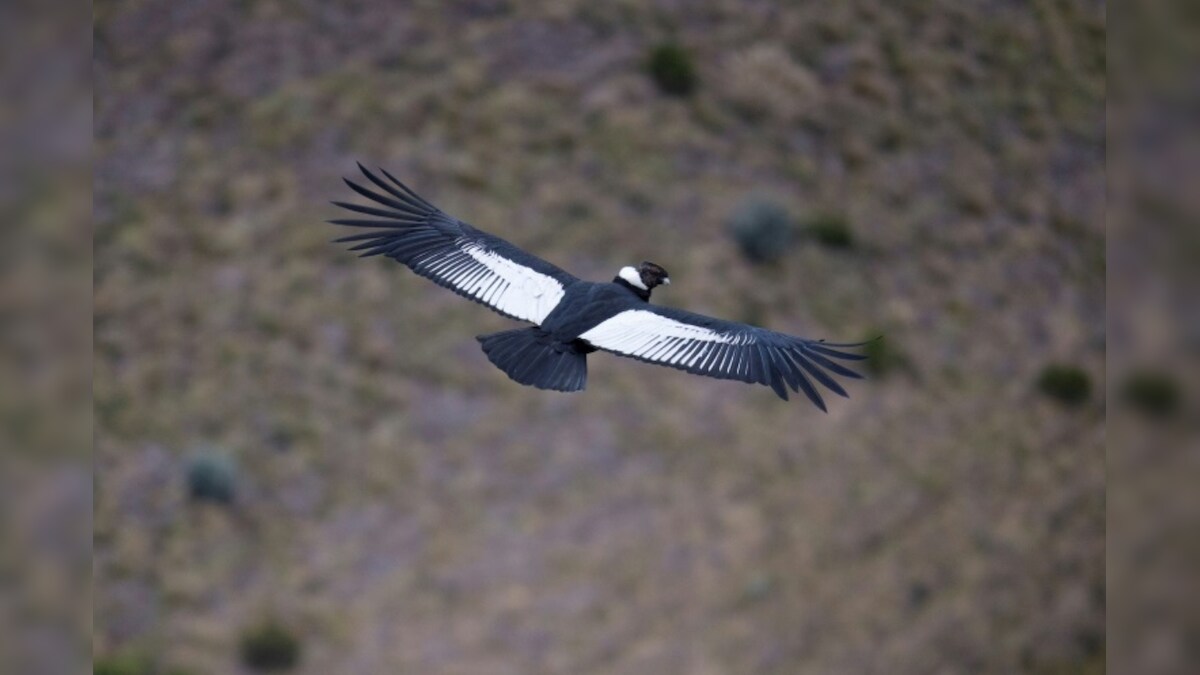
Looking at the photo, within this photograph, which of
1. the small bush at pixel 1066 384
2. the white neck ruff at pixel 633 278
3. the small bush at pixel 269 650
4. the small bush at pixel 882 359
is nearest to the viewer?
the white neck ruff at pixel 633 278

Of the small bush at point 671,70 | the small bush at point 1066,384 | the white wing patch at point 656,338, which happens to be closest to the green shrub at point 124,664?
the small bush at point 671,70

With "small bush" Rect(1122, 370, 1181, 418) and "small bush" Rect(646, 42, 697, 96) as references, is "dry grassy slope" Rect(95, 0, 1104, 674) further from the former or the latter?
"small bush" Rect(1122, 370, 1181, 418)

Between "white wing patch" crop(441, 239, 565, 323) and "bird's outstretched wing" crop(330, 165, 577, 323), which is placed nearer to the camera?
"white wing patch" crop(441, 239, 565, 323)

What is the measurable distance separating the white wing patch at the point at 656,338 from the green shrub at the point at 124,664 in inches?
663

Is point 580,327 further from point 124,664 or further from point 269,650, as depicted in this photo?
point 124,664

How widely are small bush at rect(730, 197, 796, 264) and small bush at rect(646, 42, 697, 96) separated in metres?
3.21

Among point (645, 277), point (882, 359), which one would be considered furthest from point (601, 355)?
point (645, 277)

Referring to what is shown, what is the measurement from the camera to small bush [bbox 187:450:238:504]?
2828 cm

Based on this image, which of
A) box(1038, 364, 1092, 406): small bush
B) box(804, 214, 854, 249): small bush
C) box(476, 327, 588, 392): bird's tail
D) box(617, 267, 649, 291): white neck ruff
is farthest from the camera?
box(804, 214, 854, 249): small bush

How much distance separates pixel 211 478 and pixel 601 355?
745 centimetres

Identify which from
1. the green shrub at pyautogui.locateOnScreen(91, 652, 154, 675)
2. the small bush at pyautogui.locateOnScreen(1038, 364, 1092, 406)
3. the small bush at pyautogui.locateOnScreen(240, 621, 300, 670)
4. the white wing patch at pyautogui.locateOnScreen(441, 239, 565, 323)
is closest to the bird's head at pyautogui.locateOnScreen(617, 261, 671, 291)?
the white wing patch at pyautogui.locateOnScreen(441, 239, 565, 323)

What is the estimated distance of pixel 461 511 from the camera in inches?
1132

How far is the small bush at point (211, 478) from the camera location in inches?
1113

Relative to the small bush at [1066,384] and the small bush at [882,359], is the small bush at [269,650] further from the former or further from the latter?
the small bush at [1066,384]
